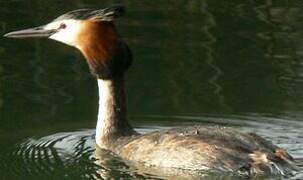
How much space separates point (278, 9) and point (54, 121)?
225 inches

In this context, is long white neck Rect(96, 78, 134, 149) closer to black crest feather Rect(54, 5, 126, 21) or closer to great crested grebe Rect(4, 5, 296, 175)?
great crested grebe Rect(4, 5, 296, 175)

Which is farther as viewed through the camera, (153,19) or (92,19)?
(153,19)

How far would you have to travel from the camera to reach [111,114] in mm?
9812

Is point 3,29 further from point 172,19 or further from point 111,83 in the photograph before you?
point 111,83

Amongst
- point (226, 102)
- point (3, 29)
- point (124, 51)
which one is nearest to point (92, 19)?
point (124, 51)

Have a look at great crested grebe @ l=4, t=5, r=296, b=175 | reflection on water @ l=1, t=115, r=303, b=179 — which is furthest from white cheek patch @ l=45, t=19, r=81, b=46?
reflection on water @ l=1, t=115, r=303, b=179

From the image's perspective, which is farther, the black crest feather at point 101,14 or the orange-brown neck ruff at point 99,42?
the orange-brown neck ruff at point 99,42

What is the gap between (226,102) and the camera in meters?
11.0

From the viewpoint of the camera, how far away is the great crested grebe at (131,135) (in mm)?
8672

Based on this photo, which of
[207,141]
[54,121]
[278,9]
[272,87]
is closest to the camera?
[207,141]

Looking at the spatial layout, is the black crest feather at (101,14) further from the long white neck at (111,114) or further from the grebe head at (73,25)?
the long white neck at (111,114)

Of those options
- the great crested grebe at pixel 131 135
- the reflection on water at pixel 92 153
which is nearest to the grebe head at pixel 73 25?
the great crested grebe at pixel 131 135

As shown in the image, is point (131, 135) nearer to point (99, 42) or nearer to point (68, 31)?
point (99, 42)

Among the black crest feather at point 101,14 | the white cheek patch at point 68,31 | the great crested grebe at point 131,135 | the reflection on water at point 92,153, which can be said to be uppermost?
the black crest feather at point 101,14
